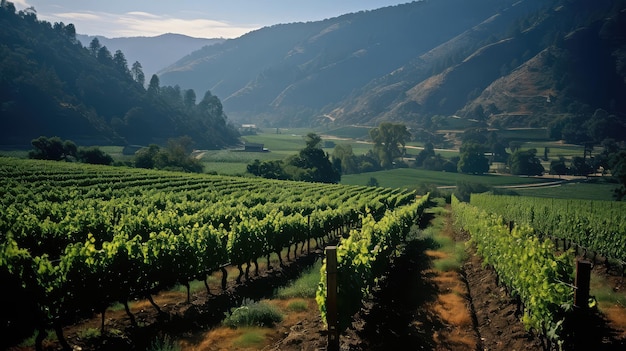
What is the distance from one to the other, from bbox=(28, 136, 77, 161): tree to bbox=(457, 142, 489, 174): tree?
100257mm

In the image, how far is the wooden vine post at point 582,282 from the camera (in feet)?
23.4

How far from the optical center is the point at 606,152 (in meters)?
127

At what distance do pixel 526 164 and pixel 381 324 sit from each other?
12171 cm

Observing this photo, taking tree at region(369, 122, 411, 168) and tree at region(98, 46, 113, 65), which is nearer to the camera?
tree at region(369, 122, 411, 168)

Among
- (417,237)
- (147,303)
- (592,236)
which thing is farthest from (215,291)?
(592,236)

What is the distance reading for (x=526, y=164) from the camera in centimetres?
11812

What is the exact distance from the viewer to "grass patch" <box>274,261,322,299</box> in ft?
47.5

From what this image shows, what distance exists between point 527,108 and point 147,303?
21066 centimetres

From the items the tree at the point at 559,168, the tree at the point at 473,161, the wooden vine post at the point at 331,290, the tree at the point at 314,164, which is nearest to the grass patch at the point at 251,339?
the wooden vine post at the point at 331,290

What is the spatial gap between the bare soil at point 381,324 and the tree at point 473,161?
113679 millimetres

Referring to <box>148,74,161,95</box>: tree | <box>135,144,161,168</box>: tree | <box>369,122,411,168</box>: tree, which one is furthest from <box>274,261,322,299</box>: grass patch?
<box>148,74,161,95</box>: tree

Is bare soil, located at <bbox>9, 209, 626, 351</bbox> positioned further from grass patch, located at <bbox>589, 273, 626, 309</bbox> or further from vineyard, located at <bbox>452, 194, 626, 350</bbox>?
grass patch, located at <bbox>589, 273, 626, 309</bbox>

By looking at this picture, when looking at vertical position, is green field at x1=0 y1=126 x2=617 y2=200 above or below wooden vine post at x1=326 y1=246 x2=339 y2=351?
below

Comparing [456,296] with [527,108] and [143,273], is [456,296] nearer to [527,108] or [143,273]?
[143,273]
